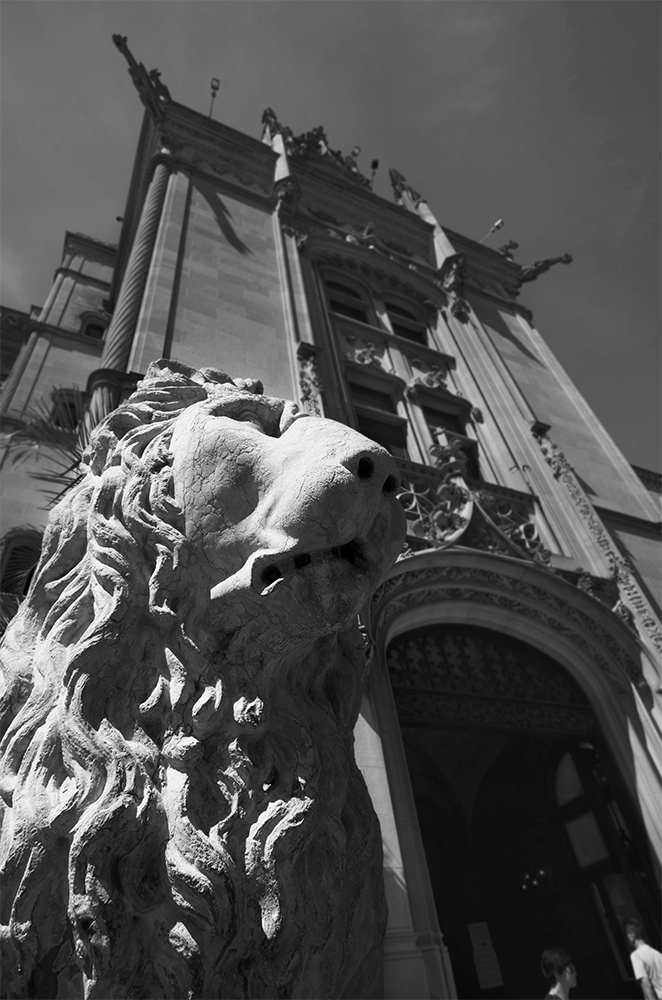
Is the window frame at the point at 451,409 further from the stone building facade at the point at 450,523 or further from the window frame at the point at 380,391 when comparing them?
the window frame at the point at 380,391

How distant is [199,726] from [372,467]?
1270 millimetres

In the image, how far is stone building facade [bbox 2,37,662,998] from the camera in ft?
20.8

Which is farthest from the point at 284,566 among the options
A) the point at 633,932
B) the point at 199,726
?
the point at 633,932

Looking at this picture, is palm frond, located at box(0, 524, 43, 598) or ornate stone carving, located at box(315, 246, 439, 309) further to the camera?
ornate stone carving, located at box(315, 246, 439, 309)

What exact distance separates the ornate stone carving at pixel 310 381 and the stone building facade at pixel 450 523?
0.18 feet

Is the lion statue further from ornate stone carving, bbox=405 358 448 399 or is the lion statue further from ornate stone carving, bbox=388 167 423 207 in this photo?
ornate stone carving, bbox=388 167 423 207

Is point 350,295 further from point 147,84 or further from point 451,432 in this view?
point 147,84

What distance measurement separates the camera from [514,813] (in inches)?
486

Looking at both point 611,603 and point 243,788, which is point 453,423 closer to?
point 611,603

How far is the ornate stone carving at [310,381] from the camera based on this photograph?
7.77 metres

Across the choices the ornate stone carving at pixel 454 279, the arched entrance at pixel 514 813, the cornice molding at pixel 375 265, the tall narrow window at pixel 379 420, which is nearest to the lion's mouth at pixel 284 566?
the arched entrance at pixel 514 813

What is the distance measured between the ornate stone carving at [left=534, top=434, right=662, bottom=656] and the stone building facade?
42mm

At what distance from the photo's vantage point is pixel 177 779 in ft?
7.16

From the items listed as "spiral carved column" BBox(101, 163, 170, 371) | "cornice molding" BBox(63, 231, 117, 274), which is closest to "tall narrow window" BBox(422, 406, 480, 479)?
"spiral carved column" BBox(101, 163, 170, 371)
